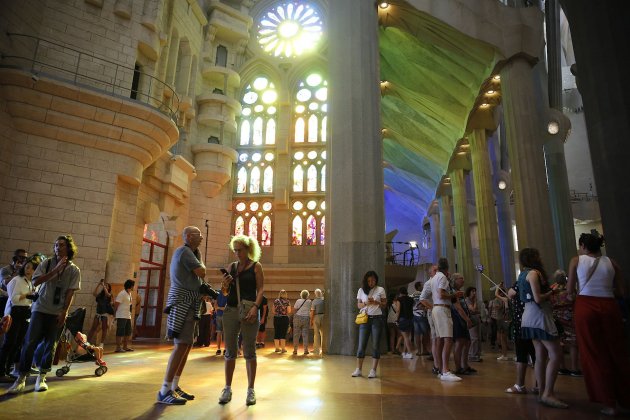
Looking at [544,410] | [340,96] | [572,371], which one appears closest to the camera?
[544,410]

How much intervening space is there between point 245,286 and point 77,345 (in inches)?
135

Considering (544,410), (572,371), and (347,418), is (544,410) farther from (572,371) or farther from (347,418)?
(572,371)

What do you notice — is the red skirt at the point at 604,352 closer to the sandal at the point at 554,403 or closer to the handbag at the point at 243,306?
the sandal at the point at 554,403

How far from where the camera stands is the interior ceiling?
12359 millimetres

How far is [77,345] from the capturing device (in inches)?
224

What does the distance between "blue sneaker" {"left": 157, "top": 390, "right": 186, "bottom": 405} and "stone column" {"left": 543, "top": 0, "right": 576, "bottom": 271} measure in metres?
11.9

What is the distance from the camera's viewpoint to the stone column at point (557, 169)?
13336 millimetres

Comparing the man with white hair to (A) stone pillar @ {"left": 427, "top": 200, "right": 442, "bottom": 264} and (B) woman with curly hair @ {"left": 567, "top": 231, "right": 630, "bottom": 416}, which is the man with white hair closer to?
(B) woman with curly hair @ {"left": 567, "top": 231, "right": 630, "bottom": 416}

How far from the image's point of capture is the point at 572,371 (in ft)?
18.7

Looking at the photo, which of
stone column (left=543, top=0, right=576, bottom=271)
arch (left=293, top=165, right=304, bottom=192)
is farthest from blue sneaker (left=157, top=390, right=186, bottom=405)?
arch (left=293, top=165, right=304, bottom=192)

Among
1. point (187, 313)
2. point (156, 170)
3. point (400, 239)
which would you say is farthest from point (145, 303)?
point (400, 239)

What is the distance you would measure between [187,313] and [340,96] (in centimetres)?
704

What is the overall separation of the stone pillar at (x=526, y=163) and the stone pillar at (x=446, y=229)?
10.2m

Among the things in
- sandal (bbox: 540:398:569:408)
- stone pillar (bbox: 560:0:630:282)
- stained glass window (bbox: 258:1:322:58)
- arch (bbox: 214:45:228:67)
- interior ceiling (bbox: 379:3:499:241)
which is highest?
stained glass window (bbox: 258:1:322:58)
